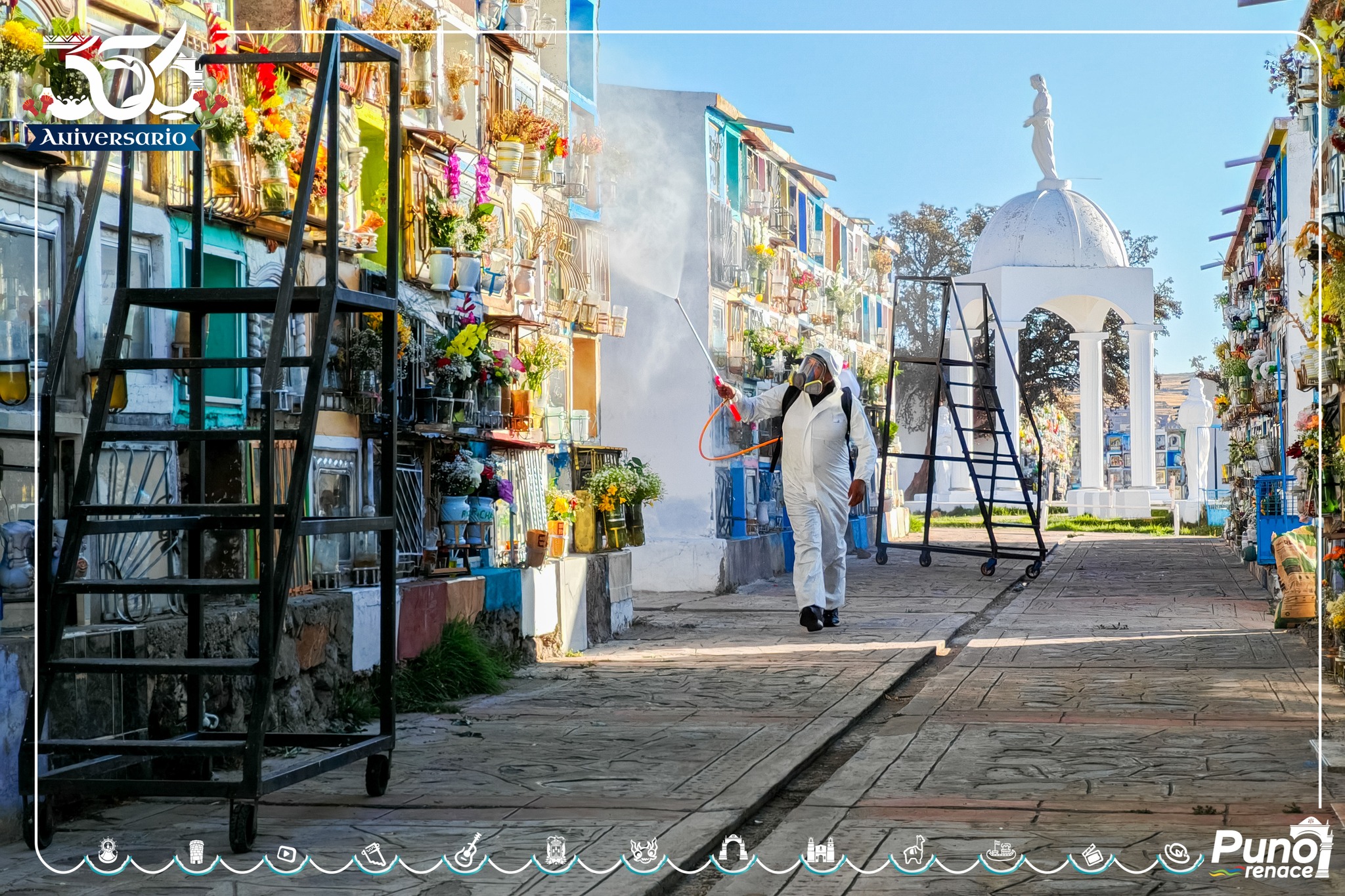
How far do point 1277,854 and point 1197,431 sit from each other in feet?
113

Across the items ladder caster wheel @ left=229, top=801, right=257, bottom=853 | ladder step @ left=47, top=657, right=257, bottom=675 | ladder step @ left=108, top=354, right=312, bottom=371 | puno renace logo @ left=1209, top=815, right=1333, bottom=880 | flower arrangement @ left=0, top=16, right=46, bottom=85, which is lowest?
A: puno renace logo @ left=1209, top=815, right=1333, bottom=880

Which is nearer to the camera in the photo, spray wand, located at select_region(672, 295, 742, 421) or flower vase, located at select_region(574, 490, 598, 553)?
flower vase, located at select_region(574, 490, 598, 553)

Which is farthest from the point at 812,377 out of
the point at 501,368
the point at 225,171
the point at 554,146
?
the point at 225,171

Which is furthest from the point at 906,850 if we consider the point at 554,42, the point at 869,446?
the point at 554,42

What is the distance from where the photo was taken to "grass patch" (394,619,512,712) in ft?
29.8

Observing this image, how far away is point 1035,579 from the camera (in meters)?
19.1

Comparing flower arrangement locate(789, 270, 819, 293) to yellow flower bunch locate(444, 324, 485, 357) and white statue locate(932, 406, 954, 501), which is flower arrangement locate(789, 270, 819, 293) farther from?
yellow flower bunch locate(444, 324, 485, 357)

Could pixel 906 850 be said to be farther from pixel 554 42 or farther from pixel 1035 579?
pixel 1035 579

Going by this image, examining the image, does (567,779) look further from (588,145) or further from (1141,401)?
(1141,401)

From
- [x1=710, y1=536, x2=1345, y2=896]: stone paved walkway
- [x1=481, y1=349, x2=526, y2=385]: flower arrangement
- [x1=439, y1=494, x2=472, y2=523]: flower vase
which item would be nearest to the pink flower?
[x1=481, y1=349, x2=526, y2=385]: flower arrangement

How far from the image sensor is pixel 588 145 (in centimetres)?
1555

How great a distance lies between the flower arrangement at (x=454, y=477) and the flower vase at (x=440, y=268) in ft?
3.90

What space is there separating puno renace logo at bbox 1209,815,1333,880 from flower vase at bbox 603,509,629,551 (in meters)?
9.06

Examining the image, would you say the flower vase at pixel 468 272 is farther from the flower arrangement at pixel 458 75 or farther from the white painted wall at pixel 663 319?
the white painted wall at pixel 663 319
